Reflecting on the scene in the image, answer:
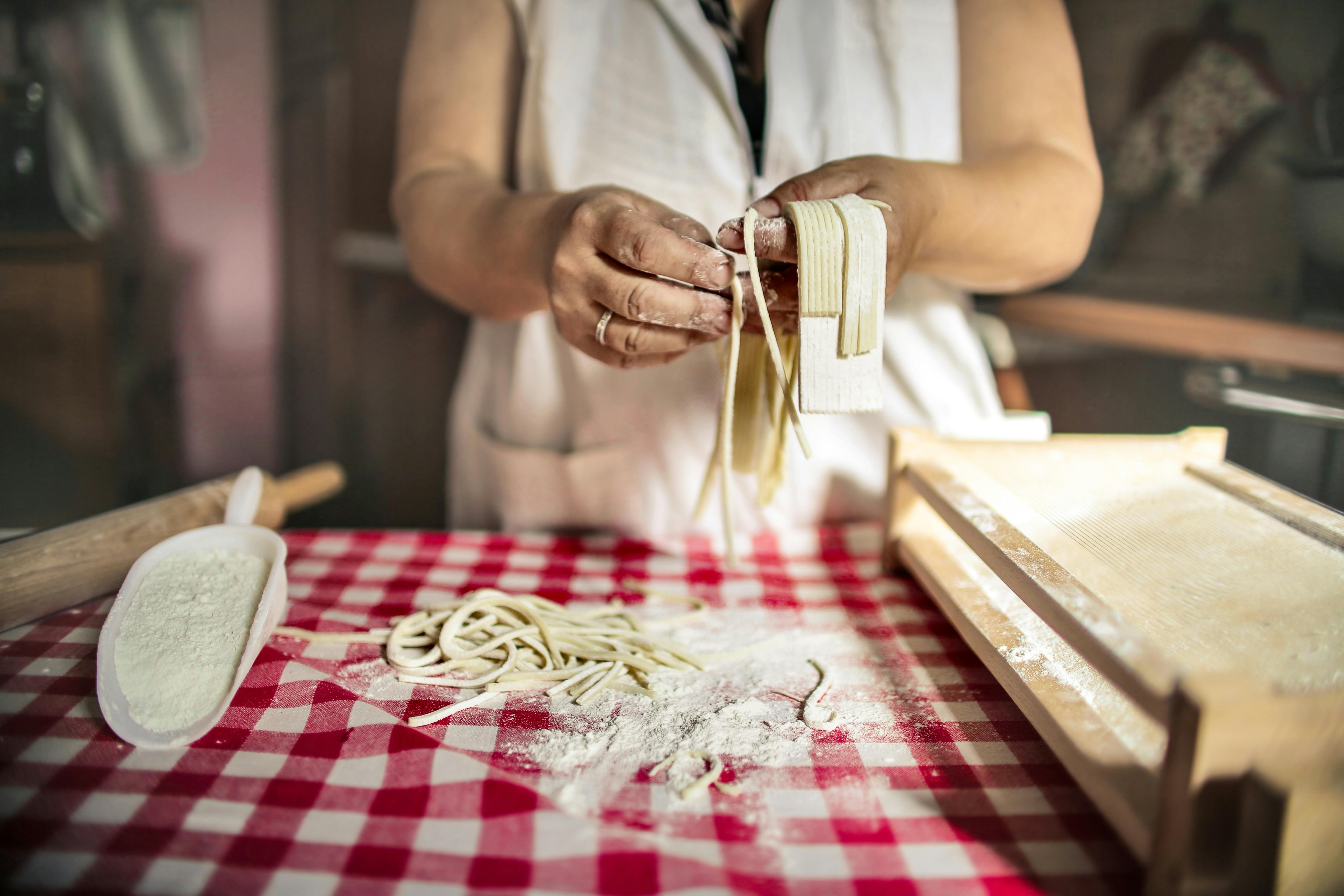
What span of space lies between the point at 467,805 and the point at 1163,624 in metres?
0.55

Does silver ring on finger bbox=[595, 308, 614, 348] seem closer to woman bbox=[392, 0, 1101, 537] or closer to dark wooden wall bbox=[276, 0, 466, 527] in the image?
woman bbox=[392, 0, 1101, 537]

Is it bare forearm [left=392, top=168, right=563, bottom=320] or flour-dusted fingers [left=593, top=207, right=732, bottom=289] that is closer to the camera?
flour-dusted fingers [left=593, top=207, right=732, bottom=289]

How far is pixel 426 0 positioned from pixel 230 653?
94 cm

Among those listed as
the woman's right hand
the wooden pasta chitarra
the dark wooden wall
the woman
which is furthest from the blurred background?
the woman's right hand

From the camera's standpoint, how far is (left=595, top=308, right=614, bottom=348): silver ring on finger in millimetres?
812

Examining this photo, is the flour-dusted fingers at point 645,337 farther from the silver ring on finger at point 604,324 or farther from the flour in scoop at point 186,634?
the flour in scoop at point 186,634

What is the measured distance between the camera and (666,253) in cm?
71

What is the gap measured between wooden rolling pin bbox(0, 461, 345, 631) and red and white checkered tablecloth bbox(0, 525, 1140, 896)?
0.10 ft

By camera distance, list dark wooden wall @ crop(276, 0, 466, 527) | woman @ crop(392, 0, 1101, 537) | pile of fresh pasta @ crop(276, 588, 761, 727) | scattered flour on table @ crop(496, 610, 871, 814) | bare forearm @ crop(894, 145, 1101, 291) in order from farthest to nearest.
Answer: dark wooden wall @ crop(276, 0, 466, 527) < woman @ crop(392, 0, 1101, 537) < bare forearm @ crop(894, 145, 1101, 291) < pile of fresh pasta @ crop(276, 588, 761, 727) < scattered flour on table @ crop(496, 610, 871, 814)

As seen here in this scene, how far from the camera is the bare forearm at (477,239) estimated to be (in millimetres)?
933

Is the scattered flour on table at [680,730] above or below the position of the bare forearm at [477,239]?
below

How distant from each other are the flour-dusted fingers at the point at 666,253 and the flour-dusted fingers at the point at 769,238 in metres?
0.02

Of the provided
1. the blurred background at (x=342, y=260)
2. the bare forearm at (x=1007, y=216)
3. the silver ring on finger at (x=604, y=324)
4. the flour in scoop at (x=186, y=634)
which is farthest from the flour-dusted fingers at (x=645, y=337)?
the blurred background at (x=342, y=260)

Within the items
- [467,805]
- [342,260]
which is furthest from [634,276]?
[342,260]
